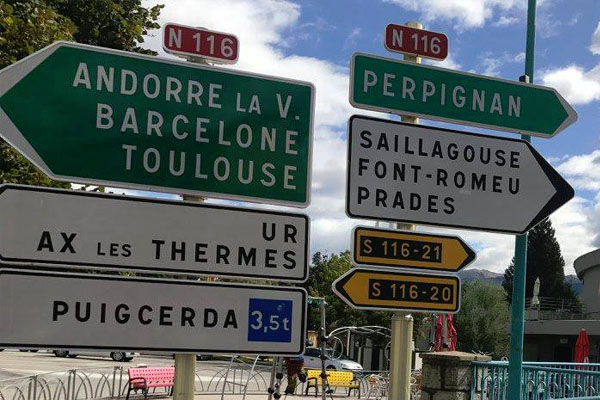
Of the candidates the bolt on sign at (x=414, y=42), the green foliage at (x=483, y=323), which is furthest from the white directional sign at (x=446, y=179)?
the green foliage at (x=483, y=323)

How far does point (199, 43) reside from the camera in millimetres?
3416

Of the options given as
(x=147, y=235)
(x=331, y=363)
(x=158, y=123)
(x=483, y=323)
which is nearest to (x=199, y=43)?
(x=158, y=123)

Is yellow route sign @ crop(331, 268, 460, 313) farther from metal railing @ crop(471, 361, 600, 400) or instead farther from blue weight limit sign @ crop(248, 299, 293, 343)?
metal railing @ crop(471, 361, 600, 400)

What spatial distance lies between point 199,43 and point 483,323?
2246 inches

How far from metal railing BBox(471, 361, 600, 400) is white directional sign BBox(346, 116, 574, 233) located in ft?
16.0

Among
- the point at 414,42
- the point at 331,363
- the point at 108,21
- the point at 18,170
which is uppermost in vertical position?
the point at 108,21

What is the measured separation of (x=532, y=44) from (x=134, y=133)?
5383 millimetres

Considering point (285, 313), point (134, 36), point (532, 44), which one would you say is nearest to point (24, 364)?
point (134, 36)

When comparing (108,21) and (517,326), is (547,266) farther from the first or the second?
(517,326)

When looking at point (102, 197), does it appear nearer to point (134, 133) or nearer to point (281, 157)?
point (134, 133)

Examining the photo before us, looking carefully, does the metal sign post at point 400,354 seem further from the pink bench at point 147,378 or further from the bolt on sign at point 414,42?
the pink bench at point 147,378

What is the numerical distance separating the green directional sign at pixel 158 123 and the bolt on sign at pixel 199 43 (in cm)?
12

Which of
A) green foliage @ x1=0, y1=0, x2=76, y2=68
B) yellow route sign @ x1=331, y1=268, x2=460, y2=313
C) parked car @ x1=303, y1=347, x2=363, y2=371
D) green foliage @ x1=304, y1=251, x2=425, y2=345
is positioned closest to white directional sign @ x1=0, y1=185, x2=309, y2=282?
yellow route sign @ x1=331, y1=268, x2=460, y2=313

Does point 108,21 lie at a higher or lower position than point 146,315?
higher
